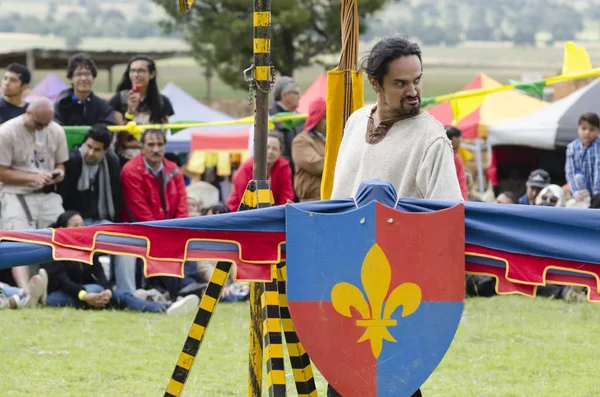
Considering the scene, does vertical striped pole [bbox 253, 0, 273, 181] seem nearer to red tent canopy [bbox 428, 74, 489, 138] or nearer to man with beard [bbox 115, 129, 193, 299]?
man with beard [bbox 115, 129, 193, 299]

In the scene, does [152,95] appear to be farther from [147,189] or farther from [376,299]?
[376,299]

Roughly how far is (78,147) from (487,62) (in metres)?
108

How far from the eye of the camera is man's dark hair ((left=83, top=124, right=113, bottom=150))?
10.1 meters

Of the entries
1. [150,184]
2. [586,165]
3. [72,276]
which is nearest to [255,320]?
[72,276]

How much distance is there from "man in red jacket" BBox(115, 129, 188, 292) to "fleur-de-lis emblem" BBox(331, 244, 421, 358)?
20.5ft

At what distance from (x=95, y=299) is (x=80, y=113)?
211cm

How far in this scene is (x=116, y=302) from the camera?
9.91 metres

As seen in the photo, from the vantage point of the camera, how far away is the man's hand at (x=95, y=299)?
970 cm

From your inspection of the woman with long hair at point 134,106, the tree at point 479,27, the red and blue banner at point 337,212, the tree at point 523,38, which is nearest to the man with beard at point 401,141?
the red and blue banner at point 337,212

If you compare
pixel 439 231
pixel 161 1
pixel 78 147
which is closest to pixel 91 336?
pixel 78 147

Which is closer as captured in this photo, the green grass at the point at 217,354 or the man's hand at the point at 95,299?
the green grass at the point at 217,354

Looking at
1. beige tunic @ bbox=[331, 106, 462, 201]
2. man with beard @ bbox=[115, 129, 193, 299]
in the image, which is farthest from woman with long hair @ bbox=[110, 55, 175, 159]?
beige tunic @ bbox=[331, 106, 462, 201]

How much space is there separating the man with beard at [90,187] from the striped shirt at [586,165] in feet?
16.6

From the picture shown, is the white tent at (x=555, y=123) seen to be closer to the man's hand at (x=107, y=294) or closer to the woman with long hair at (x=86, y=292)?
the woman with long hair at (x=86, y=292)
